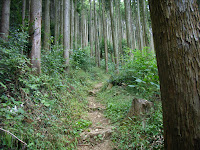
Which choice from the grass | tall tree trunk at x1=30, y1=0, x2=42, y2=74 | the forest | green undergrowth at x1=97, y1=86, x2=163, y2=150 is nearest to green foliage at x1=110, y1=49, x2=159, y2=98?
the forest

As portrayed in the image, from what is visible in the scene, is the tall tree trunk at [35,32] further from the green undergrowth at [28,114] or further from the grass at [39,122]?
the grass at [39,122]

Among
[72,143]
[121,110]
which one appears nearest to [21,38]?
[72,143]

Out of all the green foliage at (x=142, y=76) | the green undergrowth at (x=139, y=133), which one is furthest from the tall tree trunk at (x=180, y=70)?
the green foliage at (x=142, y=76)

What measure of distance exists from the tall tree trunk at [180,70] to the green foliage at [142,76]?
1908 millimetres

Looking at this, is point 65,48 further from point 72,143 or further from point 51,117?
point 72,143

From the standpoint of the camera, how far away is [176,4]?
3.91 ft

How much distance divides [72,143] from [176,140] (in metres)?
2.03

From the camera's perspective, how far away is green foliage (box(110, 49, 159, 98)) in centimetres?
355

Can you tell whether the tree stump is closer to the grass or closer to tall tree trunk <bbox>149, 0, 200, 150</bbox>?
the grass

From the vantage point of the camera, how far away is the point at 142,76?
185 inches

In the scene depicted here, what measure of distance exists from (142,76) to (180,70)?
11.9ft

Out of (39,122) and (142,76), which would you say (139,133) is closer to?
(39,122)

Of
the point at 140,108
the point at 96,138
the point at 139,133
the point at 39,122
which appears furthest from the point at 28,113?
the point at 140,108

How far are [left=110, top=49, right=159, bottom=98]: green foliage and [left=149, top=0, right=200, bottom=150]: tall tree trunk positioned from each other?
1.91m
